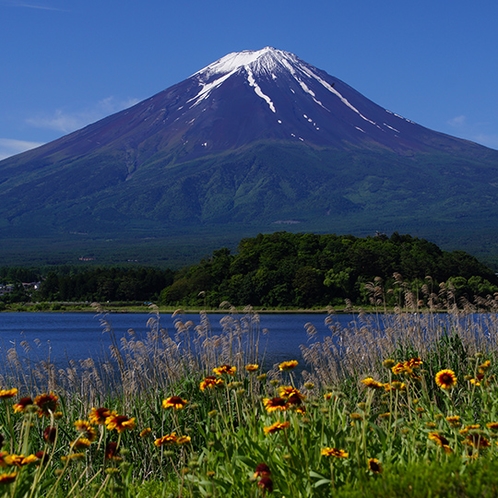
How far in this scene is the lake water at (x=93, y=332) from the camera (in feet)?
93.2

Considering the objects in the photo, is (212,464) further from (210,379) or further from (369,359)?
(369,359)

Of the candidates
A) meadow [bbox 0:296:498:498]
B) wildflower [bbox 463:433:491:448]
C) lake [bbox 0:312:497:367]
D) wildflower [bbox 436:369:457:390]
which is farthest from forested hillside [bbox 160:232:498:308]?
wildflower [bbox 463:433:491:448]

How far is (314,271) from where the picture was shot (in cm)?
5269

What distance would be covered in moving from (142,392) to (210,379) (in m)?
4.82

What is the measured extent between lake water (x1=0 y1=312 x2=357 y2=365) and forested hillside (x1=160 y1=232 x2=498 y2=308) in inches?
65.0

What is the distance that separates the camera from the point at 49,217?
190m

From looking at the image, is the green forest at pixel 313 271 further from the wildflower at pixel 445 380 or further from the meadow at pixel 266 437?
the wildflower at pixel 445 380

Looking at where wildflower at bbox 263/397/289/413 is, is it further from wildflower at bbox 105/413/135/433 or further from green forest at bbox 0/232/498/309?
green forest at bbox 0/232/498/309

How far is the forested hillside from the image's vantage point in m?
50.5

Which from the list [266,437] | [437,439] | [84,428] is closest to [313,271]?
[266,437]

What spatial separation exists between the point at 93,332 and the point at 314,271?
14.3 meters

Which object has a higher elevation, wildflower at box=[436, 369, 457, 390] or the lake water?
wildflower at box=[436, 369, 457, 390]

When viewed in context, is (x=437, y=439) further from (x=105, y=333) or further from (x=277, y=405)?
(x=105, y=333)

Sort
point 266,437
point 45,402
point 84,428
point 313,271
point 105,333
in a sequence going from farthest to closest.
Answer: point 313,271, point 105,333, point 266,437, point 45,402, point 84,428
